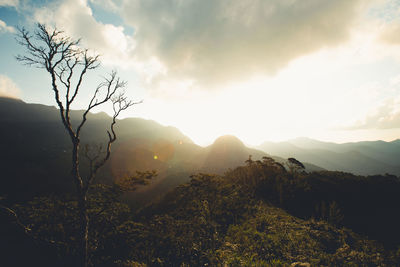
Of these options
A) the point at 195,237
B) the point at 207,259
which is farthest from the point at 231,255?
the point at 195,237

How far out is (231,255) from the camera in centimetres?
904

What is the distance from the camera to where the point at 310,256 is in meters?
8.45

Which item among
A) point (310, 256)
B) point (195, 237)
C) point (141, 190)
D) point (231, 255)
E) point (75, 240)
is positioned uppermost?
point (310, 256)

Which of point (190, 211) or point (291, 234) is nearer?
point (291, 234)

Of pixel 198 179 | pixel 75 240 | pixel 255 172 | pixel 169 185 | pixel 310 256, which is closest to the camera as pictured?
pixel 310 256

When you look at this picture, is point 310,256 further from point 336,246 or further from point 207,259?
point 207,259

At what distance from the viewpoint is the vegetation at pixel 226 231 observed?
354 inches

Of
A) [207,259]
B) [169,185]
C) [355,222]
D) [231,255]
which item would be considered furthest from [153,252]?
[169,185]

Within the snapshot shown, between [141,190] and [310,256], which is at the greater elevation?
[310,256]

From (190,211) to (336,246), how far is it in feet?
42.2

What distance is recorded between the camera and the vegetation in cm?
898

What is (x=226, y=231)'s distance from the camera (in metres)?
13.7

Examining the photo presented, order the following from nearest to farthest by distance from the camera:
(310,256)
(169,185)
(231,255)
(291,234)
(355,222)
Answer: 1. (310,256)
2. (231,255)
3. (291,234)
4. (355,222)
5. (169,185)

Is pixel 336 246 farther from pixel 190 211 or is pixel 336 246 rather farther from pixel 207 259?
pixel 190 211
